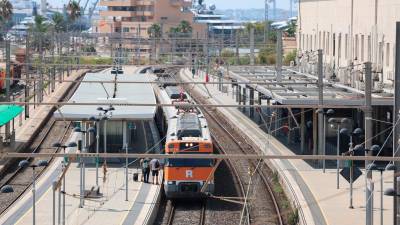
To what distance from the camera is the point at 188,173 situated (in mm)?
21656

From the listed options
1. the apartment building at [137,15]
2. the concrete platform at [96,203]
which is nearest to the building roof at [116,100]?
the concrete platform at [96,203]

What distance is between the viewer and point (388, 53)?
31.2m

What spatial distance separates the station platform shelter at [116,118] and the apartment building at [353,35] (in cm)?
707

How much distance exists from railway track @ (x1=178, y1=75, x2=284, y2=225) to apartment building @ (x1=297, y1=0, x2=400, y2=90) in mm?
4458

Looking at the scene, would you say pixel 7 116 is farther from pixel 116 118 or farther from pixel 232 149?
pixel 232 149

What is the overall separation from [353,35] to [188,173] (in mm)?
16694

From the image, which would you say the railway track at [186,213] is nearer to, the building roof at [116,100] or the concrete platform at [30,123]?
the building roof at [116,100]

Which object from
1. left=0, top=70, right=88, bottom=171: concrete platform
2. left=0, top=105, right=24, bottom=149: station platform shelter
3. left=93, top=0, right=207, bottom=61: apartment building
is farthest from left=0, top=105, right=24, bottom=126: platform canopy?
left=93, top=0, right=207, bottom=61: apartment building

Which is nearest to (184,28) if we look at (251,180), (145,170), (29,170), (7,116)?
(7,116)

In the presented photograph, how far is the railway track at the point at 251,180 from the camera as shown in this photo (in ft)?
67.1

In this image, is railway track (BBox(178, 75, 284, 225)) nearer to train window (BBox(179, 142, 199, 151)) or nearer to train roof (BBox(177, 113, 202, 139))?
train window (BBox(179, 142, 199, 151))

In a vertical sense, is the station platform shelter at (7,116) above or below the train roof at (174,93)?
below

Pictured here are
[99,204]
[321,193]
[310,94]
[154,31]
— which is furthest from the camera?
[154,31]

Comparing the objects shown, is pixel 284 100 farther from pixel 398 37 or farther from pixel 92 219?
pixel 398 37
